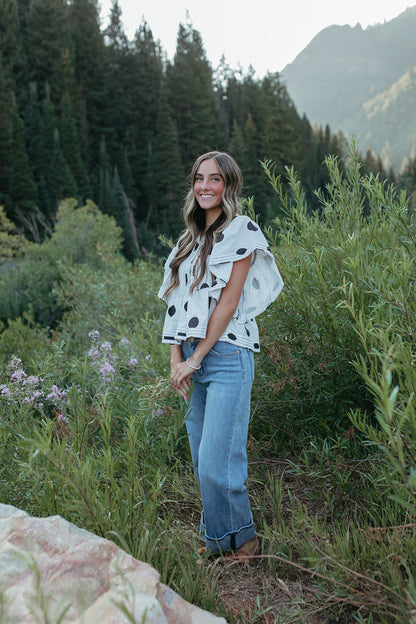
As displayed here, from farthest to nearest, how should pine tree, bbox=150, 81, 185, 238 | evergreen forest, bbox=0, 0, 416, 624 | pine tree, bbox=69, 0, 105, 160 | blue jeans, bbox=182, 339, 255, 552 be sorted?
pine tree, bbox=69, 0, 105, 160, pine tree, bbox=150, 81, 185, 238, blue jeans, bbox=182, 339, 255, 552, evergreen forest, bbox=0, 0, 416, 624

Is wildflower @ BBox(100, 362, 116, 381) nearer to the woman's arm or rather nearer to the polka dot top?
the polka dot top

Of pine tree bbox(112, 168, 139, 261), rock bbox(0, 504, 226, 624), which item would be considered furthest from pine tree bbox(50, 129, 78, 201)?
rock bbox(0, 504, 226, 624)

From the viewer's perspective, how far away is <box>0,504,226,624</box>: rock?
4.11 feet

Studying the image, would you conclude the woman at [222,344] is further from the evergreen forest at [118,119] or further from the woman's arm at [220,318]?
the evergreen forest at [118,119]

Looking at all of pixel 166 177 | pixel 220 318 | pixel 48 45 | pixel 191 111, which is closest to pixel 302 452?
pixel 220 318

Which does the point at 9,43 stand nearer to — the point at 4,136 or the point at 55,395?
the point at 4,136

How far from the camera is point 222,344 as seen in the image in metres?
2.39

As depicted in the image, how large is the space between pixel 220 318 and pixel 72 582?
128cm

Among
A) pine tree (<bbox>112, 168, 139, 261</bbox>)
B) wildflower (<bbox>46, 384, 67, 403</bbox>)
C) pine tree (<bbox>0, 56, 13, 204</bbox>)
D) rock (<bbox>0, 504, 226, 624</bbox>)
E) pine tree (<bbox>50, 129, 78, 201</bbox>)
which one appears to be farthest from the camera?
pine tree (<bbox>50, 129, 78, 201</bbox>)

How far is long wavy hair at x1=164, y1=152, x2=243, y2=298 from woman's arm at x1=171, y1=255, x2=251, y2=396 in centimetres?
18

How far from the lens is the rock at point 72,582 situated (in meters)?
1.25

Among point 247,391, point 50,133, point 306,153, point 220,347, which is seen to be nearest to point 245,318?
point 220,347

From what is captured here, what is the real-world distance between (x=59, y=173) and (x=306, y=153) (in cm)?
4721

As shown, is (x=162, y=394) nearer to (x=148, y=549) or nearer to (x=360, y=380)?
(x=148, y=549)
